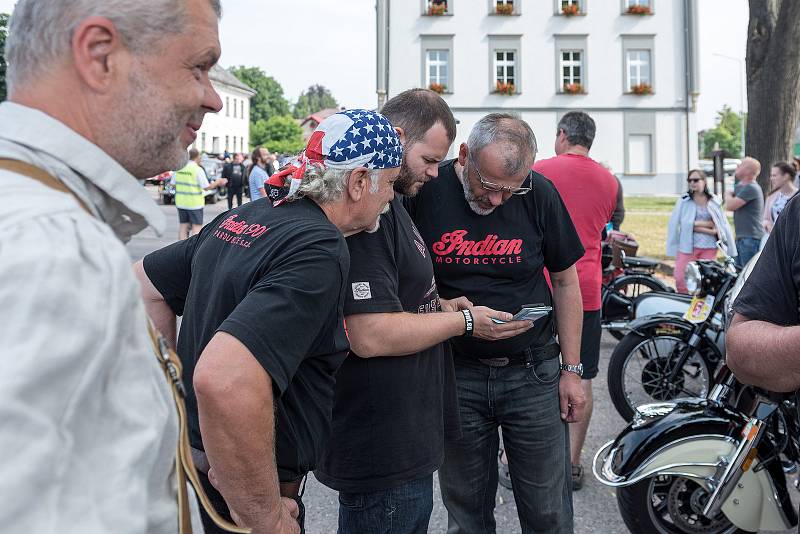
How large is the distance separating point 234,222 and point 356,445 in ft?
2.50

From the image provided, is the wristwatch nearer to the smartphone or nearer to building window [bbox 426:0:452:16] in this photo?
the smartphone

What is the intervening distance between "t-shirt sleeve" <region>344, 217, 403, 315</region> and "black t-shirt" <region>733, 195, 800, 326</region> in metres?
0.96

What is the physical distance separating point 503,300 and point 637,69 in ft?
116

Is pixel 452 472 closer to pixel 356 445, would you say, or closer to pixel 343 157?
pixel 356 445

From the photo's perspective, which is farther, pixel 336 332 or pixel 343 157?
pixel 343 157

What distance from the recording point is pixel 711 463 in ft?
10.6

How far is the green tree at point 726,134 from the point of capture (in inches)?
3243

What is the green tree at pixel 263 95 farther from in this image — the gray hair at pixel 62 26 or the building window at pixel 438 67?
the gray hair at pixel 62 26

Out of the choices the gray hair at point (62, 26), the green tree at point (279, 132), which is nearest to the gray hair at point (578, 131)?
the gray hair at point (62, 26)

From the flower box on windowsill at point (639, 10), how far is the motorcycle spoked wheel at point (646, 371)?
32.8 meters

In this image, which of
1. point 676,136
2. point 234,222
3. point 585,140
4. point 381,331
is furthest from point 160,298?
point 676,136

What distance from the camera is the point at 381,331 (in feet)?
7.24

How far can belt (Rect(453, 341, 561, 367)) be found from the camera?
3.01m

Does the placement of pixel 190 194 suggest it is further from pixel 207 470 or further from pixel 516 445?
pixel 207 470
